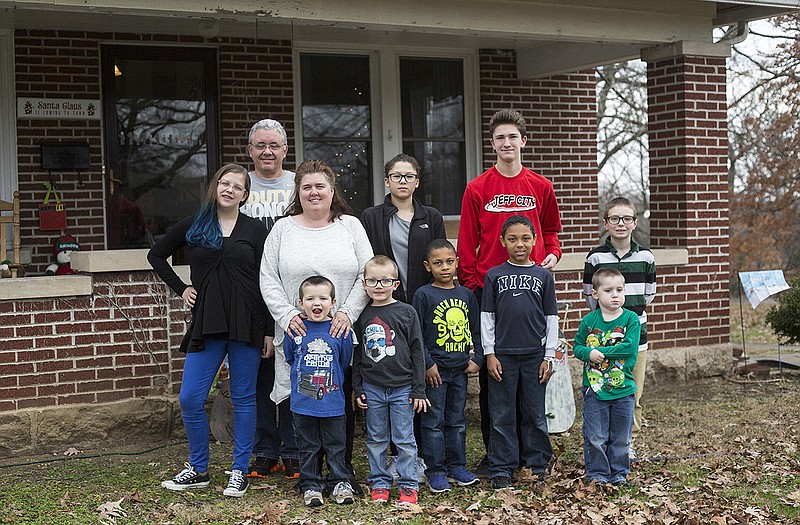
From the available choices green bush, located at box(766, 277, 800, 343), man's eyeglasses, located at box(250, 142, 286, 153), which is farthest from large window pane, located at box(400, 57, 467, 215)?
man's eyeglasses, located at box(250, 142, 286, 153)

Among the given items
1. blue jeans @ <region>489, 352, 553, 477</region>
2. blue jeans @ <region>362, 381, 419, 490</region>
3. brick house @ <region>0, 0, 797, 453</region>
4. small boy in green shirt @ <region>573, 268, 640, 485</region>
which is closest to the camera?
blue jeans @ <region>362, 381, 419, 490</region>

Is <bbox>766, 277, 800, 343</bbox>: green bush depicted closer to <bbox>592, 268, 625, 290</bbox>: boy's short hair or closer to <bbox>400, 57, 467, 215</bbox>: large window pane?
<bbox>400, 57, 467, 215</bbox>: large window pane

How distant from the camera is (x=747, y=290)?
951 cm

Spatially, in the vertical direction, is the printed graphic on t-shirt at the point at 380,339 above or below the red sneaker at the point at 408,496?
above

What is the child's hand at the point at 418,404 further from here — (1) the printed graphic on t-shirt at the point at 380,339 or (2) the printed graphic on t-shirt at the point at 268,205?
(2) the printed graphic on t-shirt at the point at 268,205

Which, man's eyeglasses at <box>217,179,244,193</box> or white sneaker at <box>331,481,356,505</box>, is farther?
man's eyeglasses at <box>217,179,244,193</box>

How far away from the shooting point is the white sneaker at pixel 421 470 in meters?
5.72

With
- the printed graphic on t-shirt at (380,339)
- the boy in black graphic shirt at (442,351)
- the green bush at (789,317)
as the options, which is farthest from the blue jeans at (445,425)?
the green bush at (789,317)

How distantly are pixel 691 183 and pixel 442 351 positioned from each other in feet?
14.2

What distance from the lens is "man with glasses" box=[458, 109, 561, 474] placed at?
5848 mm

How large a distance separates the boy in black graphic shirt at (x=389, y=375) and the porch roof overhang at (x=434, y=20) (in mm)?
2684

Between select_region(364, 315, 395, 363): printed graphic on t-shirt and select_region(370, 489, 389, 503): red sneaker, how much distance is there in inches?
28.0

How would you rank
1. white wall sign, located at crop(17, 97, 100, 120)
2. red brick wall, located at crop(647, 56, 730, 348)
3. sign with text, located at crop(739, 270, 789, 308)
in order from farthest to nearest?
sign with text, located at crop(739, 270, 789, 308) → red brick wall, located at crop(647, 56, 730, 348) → white wall sign, located at crop(17, 97, 100, 120)

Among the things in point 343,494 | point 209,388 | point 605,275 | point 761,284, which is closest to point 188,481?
point 209,388
